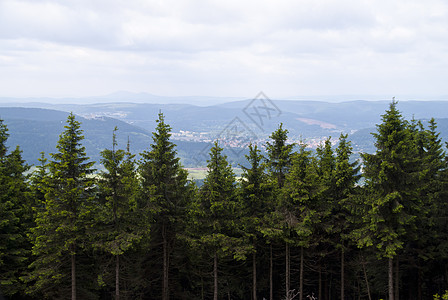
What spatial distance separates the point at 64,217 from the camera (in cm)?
2020

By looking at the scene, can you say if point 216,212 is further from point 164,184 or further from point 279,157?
point 279,157

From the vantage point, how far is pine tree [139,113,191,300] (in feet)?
72.4

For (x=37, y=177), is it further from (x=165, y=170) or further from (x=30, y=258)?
(x=165, y=170)

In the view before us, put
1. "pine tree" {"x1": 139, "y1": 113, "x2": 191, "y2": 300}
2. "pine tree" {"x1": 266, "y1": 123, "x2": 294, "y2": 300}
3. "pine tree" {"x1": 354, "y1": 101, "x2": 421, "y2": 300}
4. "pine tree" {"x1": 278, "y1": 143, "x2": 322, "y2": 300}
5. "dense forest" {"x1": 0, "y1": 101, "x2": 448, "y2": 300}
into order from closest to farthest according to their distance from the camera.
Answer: "pine tree" {"x1": 354, "y1": 101, "x2": 421, "y2": 300} < "dense forest" {"x1": 0, "y1": 101, "x2": 448, "y2": 300} < "pine tree" {"x1": 278, "y1": 143, "x2": 322, "y2": 300} < "pine tree" {"x1": 139, "y1": 113, "x2": 191, "y2": 300} < "pine tree" {"x1": 266, "y1": 123, "x2": 294, "y2": 300}

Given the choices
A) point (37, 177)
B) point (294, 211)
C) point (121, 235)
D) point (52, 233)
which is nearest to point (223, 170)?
point (294, 211)

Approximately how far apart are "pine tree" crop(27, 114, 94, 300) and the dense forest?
0.26 feet

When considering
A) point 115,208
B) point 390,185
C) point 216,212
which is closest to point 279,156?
point 216,212

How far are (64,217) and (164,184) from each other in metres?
5.87

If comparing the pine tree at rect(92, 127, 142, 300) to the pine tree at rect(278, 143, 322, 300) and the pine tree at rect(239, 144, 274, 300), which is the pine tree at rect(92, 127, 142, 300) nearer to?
the pine tree at rect(239, 144, 274, 300)

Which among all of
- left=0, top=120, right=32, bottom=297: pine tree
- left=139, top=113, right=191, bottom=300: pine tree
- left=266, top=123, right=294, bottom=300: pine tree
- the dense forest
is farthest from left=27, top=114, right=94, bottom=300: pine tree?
left=266, top=123, right=294, bottom=300: pine tree

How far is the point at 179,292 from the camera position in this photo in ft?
82.1

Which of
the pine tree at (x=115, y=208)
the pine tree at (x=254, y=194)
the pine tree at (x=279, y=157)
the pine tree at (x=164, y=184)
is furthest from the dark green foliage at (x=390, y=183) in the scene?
the pine tree at (x=115, y=208)

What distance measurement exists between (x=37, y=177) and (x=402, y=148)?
24548 millimetres

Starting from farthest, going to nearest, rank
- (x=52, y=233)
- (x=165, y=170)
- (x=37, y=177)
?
(x=37, y=177) → (x=165, y=170) → (x=52, y=233)
